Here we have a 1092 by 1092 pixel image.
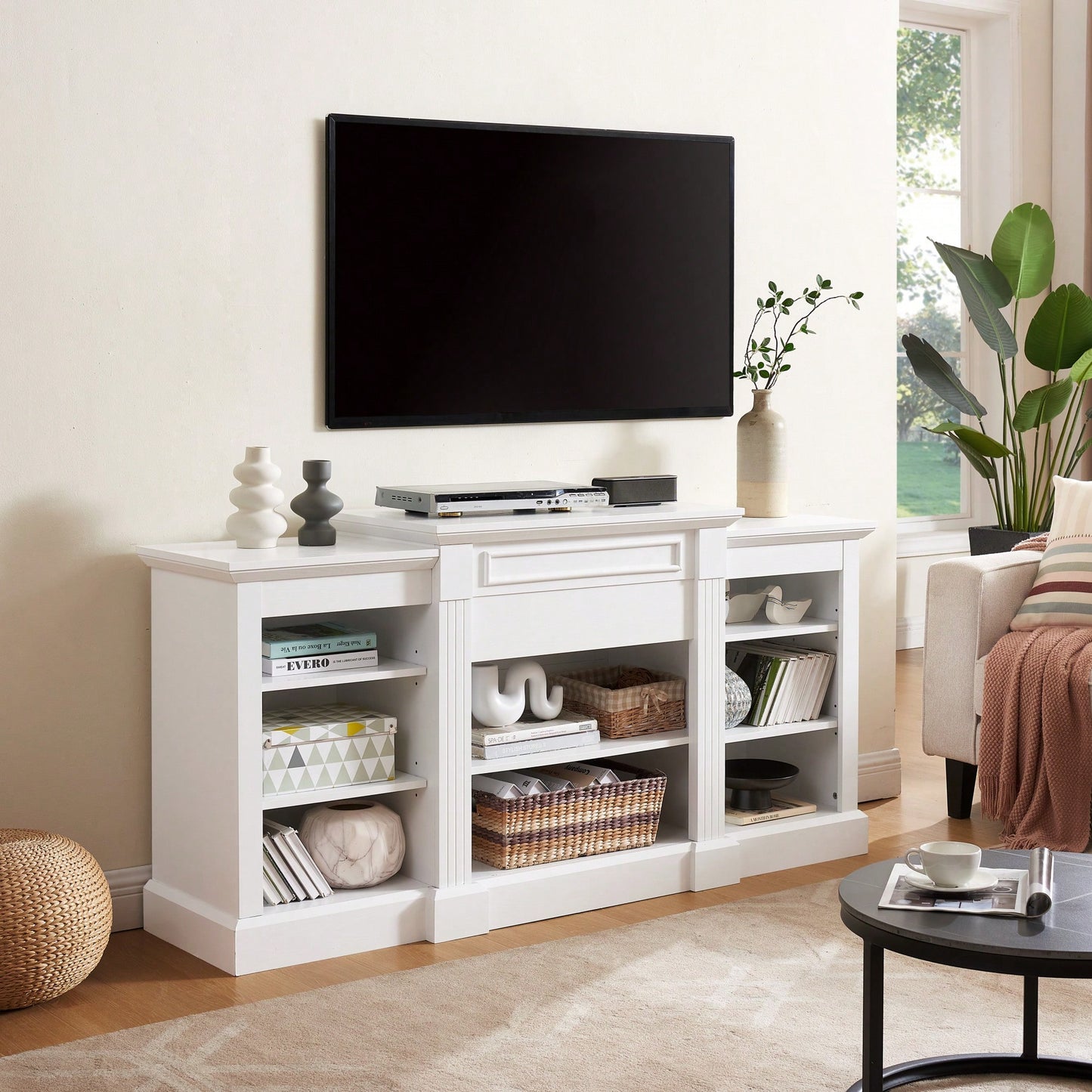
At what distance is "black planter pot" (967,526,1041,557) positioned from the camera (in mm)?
5363

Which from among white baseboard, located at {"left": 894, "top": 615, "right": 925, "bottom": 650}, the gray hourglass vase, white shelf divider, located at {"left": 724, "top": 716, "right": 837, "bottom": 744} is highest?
the gray hourglass vase

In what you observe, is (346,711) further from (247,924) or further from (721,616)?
(721,616)

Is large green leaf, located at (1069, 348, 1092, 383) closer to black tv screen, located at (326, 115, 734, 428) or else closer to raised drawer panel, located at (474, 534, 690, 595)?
black tv screen, located at (326, 115, 734, 428)

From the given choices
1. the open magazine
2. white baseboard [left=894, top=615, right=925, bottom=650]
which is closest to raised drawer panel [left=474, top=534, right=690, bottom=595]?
the open magazine

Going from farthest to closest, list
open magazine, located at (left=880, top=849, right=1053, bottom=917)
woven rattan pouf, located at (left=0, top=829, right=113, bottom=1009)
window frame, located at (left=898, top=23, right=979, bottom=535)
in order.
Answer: window frame, located at (left=898, top=23, right=979, bottom=535) < woven rattan pouf, located at (left=0, top=829, right=113, bottom=1009) < open magazine, located at (left=880, top=849, right=1053, bottom=917)

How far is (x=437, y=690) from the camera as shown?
2.97 metres

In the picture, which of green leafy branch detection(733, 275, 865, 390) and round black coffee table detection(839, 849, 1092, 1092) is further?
green leafy branch detection(733, 275, 865, 390)

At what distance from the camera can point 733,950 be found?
114 inches

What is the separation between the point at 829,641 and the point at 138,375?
177 centimetres

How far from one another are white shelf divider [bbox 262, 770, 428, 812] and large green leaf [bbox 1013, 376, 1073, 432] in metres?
3.12

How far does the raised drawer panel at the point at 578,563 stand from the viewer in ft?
9.90

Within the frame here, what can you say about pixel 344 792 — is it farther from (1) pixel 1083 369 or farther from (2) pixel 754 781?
(1) pixel 1083 369

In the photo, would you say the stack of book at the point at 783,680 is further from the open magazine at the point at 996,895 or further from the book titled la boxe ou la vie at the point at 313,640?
the open magazine at the point at 996,895

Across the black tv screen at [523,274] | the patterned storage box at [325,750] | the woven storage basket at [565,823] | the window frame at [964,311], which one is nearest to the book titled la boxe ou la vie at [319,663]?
the patterned storage box at [325,750]
